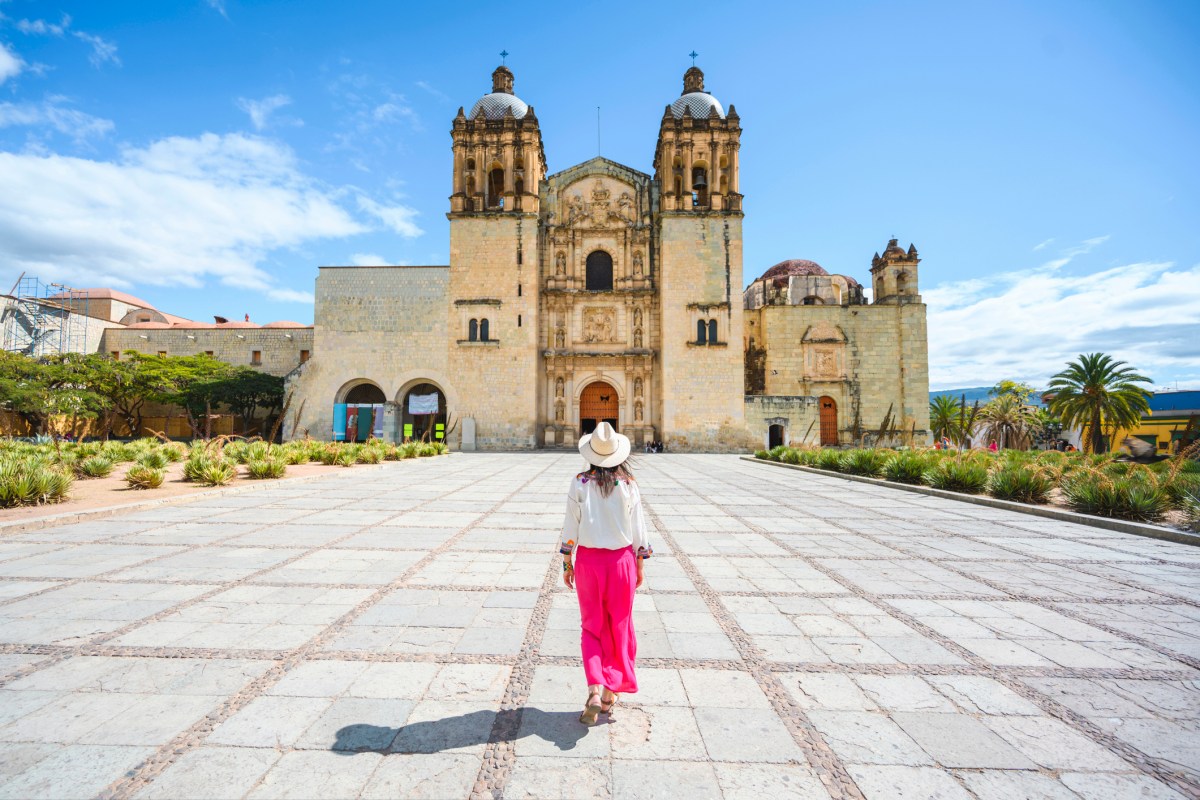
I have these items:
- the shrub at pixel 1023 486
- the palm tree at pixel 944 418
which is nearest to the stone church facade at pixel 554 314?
the palm tree at pixel 944 418

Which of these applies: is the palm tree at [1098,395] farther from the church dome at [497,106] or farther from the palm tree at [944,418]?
the church dome at [497,106]

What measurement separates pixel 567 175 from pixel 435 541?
25.4 metres

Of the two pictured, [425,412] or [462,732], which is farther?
[425,412]

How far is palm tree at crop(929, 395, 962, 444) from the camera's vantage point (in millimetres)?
31530

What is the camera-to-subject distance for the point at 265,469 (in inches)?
451

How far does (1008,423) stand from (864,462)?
19039mm

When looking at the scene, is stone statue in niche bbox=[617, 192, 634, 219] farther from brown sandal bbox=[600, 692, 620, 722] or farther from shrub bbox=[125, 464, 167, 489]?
brown sandal bbox=[600, 692, 620, 722]

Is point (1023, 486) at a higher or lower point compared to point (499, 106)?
lower

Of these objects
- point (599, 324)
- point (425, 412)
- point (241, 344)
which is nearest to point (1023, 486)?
point (599, 324)

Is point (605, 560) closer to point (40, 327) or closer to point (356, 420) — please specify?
point (356, 420)

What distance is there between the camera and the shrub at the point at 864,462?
13661mm

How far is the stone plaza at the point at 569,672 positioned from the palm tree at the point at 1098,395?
66.5 feet

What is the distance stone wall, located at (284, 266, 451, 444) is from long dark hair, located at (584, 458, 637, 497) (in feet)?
79.8

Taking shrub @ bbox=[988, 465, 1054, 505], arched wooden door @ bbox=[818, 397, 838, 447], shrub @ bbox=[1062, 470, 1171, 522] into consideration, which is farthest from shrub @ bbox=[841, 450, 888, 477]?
arched wooden door @ bbox=[818, 397, 838, 447]
